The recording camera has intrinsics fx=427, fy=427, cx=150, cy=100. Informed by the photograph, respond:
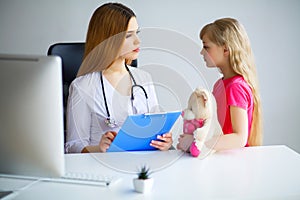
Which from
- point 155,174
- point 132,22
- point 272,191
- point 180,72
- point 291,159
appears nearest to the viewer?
point 272,191

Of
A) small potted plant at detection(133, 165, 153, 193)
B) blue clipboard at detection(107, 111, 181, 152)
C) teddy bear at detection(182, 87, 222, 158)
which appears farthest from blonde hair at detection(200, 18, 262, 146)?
small potted plant at detection(133, 165, 153, 193)

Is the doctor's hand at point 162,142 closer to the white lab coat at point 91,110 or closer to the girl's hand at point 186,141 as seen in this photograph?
the girl's hand at point 186,141

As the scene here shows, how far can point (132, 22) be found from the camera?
6.18 feet

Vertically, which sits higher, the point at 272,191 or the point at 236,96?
the point at 236,96

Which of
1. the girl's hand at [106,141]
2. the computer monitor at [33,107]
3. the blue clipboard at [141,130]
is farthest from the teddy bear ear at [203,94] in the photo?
the computer monitor at [33,107]

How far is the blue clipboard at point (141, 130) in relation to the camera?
1.54 meters

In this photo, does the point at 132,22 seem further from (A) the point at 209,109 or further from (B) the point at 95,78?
(A) the point at 209,109

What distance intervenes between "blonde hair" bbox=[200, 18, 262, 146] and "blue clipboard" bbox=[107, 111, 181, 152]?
360mm

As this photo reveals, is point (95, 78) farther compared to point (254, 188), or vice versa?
point (95, 78)

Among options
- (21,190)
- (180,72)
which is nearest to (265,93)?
(180,72)

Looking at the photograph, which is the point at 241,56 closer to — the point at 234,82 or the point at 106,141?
the point at 234,82

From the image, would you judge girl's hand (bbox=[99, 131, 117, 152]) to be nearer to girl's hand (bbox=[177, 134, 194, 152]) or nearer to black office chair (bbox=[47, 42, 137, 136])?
girl's hand (bbox=[177, 134, 194, 152])

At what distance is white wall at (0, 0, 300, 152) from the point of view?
286 cm

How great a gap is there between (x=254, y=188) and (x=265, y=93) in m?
1.99
